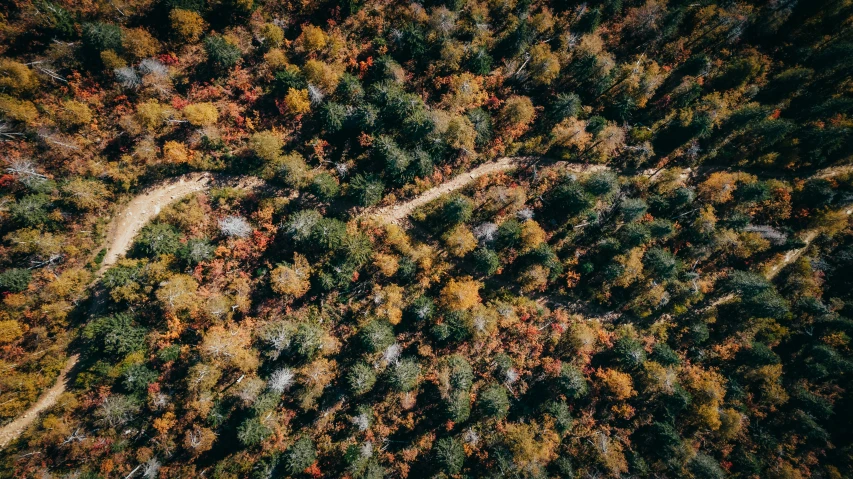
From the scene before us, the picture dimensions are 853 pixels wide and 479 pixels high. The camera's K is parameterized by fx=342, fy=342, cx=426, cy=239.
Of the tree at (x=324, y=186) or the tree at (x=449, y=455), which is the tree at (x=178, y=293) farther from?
the tree at (x=449, y=455)

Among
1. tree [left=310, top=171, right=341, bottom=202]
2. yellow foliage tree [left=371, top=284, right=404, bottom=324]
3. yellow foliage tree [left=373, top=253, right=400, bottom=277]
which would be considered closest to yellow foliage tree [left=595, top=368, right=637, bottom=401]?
yellow foliage tree [left=371, top=284, right=404, bottom=324]

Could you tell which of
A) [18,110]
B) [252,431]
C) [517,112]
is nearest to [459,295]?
[517,112]

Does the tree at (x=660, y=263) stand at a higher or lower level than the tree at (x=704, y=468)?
higher

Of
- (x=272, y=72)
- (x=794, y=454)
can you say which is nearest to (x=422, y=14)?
(x=272, y=72)

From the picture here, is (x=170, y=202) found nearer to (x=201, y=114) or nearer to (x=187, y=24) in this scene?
(x=201, y=114)

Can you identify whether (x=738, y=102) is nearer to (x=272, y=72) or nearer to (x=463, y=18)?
(x=463, y=18)

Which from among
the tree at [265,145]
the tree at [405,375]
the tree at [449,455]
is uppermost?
the tree at [265,145]

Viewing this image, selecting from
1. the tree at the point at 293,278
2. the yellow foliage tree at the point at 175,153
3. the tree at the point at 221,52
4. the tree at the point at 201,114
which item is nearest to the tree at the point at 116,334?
the tree at the point at 293,278
